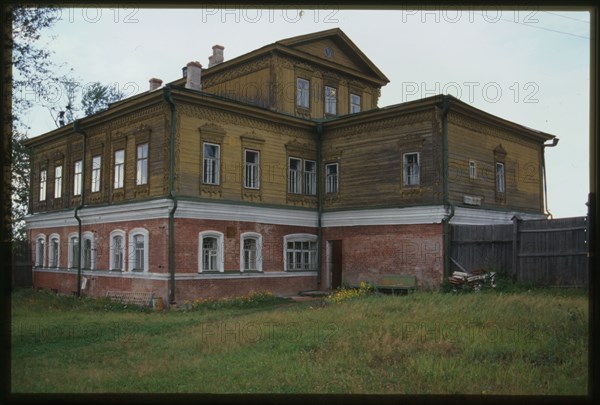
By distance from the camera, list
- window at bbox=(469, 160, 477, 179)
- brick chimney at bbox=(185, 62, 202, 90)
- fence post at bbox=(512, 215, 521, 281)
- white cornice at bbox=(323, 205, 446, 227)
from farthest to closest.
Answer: brick chimney at bbox=(185, 62, 202, 90) < window at bbox=(469, 160, 477, 179) < white cornice at bbox=(323, 205, 446, 227) < fence post at bbox=(512, 215, 521, 281)

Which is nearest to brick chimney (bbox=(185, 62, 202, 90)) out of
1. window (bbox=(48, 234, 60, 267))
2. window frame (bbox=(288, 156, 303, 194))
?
window frame (bbox=(288, 156, 303, 194))

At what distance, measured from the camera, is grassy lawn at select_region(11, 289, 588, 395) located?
339 inches

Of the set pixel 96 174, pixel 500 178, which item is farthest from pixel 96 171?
pixel 500 178

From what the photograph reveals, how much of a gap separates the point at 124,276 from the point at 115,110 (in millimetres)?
6603

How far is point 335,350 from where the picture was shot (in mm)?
10703

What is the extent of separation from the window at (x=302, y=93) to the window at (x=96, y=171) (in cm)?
951

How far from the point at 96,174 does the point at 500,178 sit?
17363 millimetres

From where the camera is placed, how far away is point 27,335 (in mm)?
13711

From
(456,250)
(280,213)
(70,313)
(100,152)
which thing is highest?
(100,152)

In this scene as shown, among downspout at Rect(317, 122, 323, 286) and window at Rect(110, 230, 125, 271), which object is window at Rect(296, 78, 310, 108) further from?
window at Rect(110, 230, 125, 271)

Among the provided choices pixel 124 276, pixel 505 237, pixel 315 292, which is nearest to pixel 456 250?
pixel 505 237

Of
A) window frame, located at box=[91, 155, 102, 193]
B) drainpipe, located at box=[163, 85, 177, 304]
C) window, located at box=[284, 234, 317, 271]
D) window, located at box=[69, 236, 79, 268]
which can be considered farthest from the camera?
window, located at box=[69, 236, 79, 268]

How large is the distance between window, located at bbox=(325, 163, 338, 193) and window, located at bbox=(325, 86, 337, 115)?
4800mm

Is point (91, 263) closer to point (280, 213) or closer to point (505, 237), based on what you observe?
point (280, 213)
